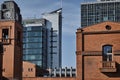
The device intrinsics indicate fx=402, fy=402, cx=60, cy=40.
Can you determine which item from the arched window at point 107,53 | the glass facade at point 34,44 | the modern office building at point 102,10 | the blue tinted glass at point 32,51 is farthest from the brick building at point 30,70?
the modern office building at point 102,10

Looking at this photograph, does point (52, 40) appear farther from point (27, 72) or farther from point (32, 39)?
point (27, 72)

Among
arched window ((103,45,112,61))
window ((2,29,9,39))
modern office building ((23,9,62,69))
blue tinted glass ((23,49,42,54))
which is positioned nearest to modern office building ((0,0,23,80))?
A: window ((2,29,9,39))

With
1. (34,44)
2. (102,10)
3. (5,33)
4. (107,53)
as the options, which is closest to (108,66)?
(107,53)

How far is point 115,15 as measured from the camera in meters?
182

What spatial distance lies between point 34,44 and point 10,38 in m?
99.5

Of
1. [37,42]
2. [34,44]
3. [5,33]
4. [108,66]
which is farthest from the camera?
[37,42]

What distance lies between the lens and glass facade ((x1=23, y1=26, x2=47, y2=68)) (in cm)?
17475

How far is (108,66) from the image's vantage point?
54.0 m

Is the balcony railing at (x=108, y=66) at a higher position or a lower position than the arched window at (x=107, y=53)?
lower

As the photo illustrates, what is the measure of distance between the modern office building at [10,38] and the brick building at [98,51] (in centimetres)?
2141

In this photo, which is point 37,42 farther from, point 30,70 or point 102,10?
point 30,70

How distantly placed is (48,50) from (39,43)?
37.0 feet

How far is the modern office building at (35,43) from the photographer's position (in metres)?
175

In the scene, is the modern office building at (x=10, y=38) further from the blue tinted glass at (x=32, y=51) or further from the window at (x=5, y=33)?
the blue tinted glass at (x=32, y=51)
